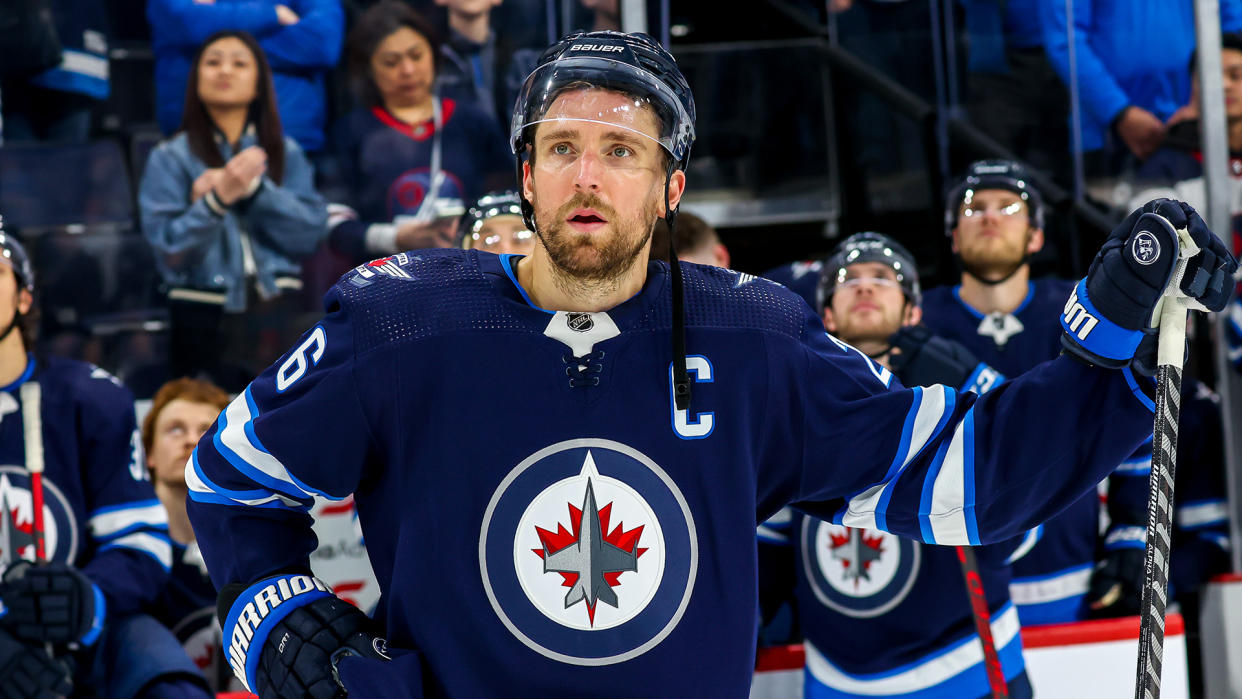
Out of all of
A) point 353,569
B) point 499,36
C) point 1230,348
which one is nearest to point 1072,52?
point 1230,348

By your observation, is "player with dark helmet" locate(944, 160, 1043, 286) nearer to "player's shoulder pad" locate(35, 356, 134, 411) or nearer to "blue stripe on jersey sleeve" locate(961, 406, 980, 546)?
"blue stripe on jersey sleeve" locate(961, 406, 980, 546)

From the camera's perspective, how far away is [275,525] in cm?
181

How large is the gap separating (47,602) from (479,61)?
2.01m

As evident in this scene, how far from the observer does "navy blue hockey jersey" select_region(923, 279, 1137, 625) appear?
138 inches

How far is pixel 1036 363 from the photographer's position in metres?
3.69

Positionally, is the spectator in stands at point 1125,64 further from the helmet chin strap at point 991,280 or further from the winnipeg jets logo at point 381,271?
the winnipeg jets logo at point 381,271

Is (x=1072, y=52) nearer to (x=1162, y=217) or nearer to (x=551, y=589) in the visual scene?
(x=1162, y=217)

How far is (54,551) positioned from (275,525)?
1.60 meters

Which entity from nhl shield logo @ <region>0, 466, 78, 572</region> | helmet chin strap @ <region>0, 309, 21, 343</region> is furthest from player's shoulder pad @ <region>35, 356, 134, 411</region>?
nhl shield logo @ <region>0, 466, 78, 572</region>

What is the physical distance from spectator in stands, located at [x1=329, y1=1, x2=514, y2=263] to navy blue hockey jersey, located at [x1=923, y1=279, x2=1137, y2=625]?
1408mm

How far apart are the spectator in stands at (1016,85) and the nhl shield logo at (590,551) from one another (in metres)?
3.52

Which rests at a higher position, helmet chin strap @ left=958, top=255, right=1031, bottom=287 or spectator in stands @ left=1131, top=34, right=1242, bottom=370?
spectator in stands @ left=1131, top=34, right=1242, bottom=370

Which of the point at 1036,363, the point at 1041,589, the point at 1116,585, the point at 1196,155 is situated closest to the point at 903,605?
the point at 1041,589

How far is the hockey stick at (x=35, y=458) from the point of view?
305cm
